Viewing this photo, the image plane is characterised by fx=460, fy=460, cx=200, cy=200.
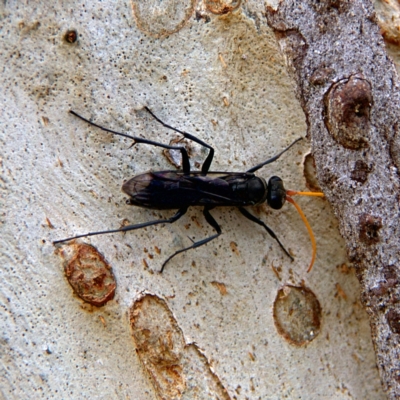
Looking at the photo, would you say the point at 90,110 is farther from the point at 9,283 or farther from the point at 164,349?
the point at 164,349

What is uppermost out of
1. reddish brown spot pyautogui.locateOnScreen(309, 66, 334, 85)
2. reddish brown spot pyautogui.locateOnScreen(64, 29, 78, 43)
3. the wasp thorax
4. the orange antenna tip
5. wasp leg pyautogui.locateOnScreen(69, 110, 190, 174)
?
reddish brown spot pyautogui.locateOnScreen(64, 29, 78, 43)

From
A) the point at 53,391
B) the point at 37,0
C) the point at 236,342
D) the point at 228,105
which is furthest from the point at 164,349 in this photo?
the point at 37,0

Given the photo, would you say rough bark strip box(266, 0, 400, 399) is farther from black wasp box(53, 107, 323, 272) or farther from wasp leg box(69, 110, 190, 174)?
wasp leg box(69, 110, 190, 174)

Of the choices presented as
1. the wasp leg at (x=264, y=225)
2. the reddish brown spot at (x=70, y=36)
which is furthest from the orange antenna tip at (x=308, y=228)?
the reddish brown spot at (x=70, y=36)

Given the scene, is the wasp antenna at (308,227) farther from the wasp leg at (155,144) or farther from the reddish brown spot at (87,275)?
the reddish brown spot at (87,275)

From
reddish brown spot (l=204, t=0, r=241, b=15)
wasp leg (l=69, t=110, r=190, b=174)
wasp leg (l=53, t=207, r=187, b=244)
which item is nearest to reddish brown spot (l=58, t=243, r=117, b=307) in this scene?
wasp leg (l=53, t=207, r=187, b=244)

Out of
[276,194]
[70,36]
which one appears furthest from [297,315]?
[70,36]
